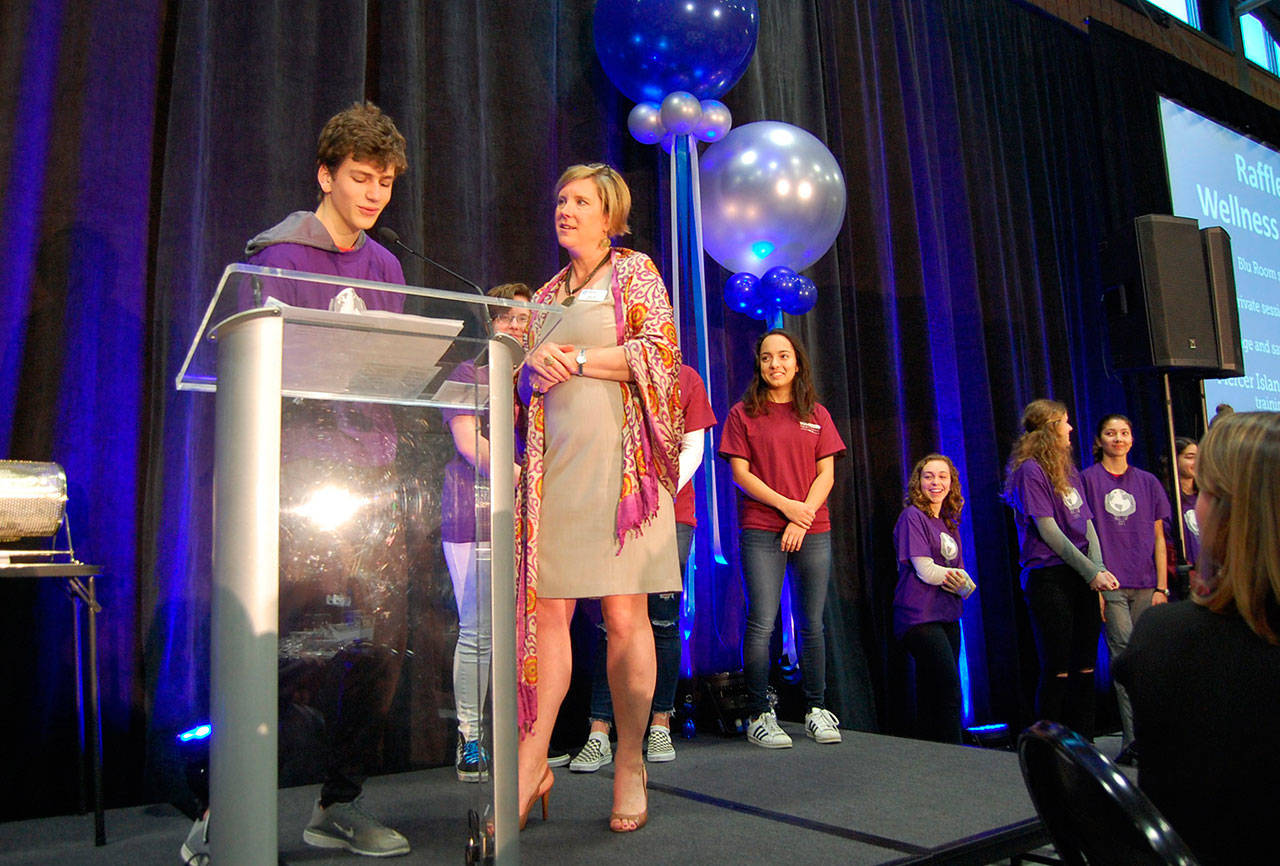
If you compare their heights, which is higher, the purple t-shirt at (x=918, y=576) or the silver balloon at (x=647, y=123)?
the silver balloon at (x=647, y=123)

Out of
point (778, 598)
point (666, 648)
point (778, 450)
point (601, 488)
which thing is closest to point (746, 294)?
point (778, 450)

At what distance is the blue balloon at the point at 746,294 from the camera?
12.8ft

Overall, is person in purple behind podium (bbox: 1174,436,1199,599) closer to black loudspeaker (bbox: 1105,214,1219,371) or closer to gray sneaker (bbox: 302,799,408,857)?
black loudspeaker (bbox: 1105,214,1219,371)

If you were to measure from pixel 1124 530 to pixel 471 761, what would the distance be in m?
3.56

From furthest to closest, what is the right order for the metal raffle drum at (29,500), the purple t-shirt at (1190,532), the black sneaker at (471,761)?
the purple t-shirt at (1190,532)
the metal raffle drum at (29,500)
the black sneaker at (471,761)

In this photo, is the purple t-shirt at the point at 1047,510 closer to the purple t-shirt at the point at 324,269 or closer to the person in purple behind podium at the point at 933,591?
the person in purple behind podium at the point at 933,591

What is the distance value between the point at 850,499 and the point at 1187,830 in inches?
131

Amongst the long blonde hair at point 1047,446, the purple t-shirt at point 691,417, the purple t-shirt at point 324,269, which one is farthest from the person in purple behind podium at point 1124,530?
the purple t-shirt at point 324,269

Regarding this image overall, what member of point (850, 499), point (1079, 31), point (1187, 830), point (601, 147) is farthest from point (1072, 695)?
point (1079, 31)

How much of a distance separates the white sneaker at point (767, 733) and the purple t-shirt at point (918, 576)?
2.92 feet

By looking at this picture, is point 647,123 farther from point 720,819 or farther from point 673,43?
Result: point 720,819

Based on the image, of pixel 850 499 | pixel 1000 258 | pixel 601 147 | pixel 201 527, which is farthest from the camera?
pixel 1000 258

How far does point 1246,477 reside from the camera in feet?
3.82

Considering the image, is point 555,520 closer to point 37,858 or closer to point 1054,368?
point 37,858
